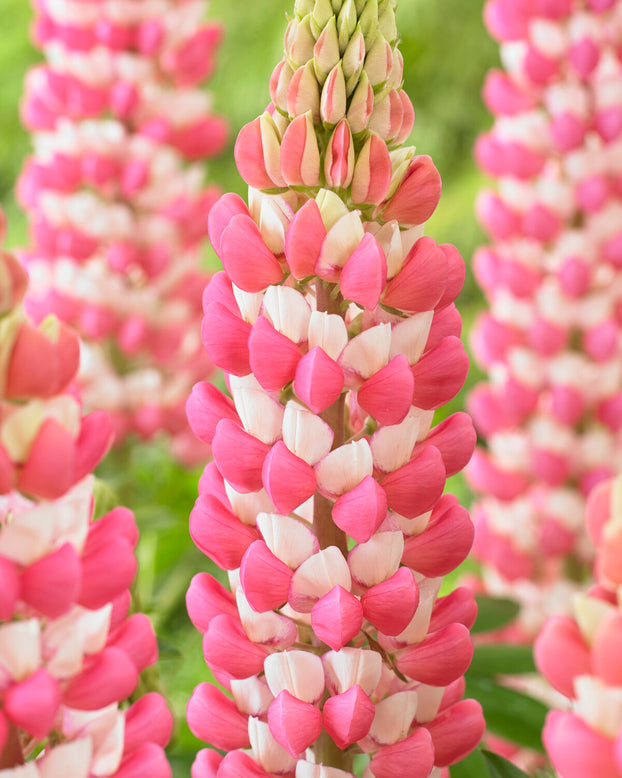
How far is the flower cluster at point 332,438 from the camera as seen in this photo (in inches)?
10.5

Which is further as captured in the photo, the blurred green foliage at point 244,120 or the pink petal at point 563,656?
the blurred green foliage at point 244,120

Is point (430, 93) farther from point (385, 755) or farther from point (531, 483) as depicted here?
point (385, 755)

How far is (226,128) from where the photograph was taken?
2.30ft

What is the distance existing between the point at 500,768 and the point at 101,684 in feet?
0.48

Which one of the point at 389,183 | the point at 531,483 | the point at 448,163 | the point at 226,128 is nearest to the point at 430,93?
the point at 448,163

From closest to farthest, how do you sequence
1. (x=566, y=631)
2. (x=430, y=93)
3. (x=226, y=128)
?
1. (x=566, y=631)
2. (x=226, y=128)
3. (x=430, y=93)

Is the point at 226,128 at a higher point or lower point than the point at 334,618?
higher

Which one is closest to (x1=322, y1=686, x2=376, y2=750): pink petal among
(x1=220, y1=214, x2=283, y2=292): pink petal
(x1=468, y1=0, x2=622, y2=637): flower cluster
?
(x1=220, y1=214, x2=283, y2=292): pink petal

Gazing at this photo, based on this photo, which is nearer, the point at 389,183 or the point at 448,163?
the point at 389,183

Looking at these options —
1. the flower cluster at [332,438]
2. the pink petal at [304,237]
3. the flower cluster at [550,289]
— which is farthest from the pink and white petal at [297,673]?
the flower cluster at [550,289]

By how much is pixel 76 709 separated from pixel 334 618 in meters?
0.07

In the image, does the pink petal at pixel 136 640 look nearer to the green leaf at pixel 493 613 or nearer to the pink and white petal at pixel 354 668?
the pink and white petal at pixel 354 668

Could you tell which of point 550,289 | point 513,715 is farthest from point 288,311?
point 550,289

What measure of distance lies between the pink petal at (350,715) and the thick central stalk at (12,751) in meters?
0.08
